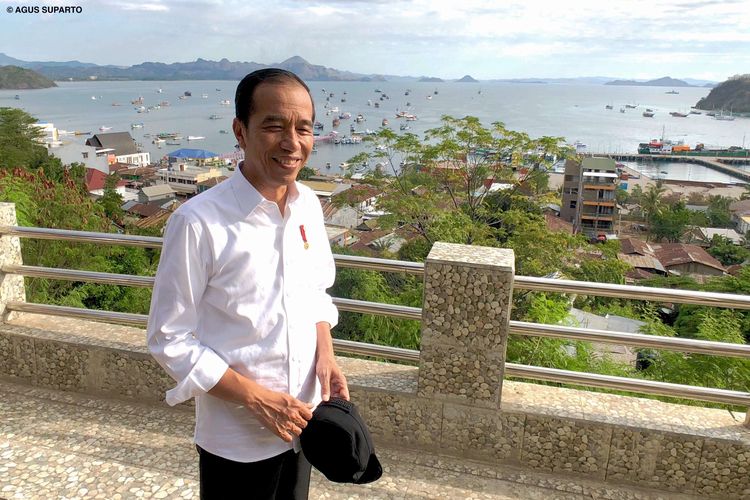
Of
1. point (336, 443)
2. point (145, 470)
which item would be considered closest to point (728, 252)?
point (145, 470)

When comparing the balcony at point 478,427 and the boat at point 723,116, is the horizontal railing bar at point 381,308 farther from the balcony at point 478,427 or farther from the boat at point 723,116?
the boat at point 723,116

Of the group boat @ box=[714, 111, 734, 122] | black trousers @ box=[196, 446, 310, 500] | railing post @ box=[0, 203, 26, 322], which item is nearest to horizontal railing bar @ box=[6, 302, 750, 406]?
railing post @ box=[0, 203, 26, 322]

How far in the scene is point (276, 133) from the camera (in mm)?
1250

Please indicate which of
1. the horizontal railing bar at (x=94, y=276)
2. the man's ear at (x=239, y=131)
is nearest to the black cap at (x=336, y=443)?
the man's ear at (x=239, y=131)

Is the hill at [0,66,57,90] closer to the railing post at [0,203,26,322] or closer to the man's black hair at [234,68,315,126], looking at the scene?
the railing post at [0,203,26,322]

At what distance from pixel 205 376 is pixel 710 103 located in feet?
541

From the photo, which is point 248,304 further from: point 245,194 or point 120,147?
point 120,147

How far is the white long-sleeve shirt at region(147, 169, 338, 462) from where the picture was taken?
118 cm

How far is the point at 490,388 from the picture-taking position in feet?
8.11

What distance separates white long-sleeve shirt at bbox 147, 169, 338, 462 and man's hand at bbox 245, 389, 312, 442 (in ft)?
0.16

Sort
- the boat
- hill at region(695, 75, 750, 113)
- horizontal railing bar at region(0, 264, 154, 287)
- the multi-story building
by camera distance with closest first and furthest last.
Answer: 1. horizontal railing bar at region(0, 264, 154, 287)
2. the multi-story building
3. hill at region(695, 75, 750, 113)
4. the boat

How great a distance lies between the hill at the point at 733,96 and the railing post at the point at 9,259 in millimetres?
145817

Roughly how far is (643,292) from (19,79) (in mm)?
170135

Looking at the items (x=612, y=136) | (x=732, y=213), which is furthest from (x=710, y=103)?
(x=732, y=213)
